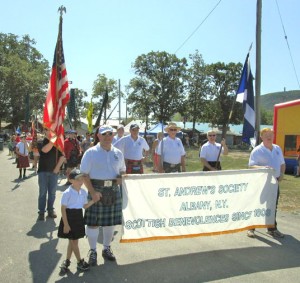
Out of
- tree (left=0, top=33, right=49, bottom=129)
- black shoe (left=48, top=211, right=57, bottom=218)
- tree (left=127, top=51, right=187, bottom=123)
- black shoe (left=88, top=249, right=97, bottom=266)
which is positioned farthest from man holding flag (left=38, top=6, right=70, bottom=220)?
tree (left=127, top=51, right=187, bottom=123)

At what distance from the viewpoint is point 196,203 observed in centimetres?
586

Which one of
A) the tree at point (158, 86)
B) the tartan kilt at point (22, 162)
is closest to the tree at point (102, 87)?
the tree at point (158, 86)

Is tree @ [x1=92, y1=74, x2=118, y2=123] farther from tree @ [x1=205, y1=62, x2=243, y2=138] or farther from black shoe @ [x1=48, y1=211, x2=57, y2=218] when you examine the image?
black shoe @ [x1=48, y1=211, x2=57, y2=218]

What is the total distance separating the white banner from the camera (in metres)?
5.51

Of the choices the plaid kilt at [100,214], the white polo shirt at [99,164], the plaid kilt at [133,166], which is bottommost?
the plaid kilt at [100,214]

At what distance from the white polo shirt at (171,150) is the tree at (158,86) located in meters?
55.4

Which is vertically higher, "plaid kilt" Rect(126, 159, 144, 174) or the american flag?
the american flag

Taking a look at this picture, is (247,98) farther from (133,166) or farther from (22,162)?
(22,162)

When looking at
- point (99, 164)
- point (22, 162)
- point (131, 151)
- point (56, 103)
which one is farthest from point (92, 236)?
point (22, 162)

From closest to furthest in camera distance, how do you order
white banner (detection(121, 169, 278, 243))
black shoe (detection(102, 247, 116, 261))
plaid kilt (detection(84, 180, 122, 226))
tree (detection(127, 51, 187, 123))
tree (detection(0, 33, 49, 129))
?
plaid kilt (detection(84, 180, 122, 226))
black shoe (detection(102, 247, 116, 261))
white banner (detection(121, 169, 278, 243))
tree (detection(0, 33, 49, 129))
tree (detection(127, 51, 187, 123))

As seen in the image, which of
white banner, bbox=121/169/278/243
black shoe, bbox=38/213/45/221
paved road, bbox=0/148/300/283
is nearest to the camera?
paved road, bbox=0/148/300/283

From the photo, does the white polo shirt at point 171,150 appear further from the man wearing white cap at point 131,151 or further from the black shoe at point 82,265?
the black shoe at point 82,265

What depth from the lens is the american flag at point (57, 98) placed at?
7.05m

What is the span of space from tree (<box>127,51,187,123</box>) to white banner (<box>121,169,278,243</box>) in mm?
57146
